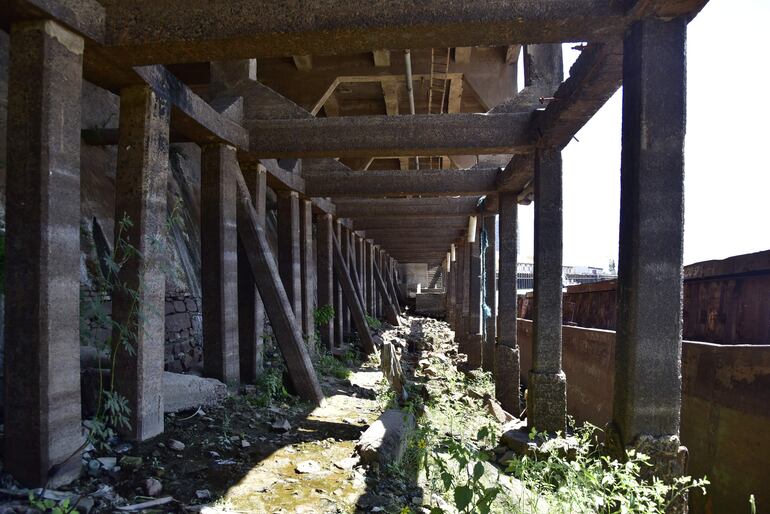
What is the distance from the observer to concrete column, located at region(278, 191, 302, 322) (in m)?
8.74

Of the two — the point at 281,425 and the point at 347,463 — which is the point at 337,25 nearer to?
the point at 347,463

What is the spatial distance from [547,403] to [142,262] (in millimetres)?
4511

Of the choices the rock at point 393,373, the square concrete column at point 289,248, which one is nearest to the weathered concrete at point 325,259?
the square concrete column at point 289,248

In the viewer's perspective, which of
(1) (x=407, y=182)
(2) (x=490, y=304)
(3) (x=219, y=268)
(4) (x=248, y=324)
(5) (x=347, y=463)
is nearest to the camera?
(5) (x=347, y=463)

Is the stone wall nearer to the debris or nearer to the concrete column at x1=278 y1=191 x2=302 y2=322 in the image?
the debris

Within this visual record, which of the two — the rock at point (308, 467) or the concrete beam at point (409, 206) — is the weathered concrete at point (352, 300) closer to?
the concrete beam at point (409, 206)

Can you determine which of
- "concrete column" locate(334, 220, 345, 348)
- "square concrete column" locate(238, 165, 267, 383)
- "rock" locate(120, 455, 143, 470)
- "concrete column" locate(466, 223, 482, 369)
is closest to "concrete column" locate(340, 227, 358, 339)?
"concrete column" locate(334, 220, 345, 348)

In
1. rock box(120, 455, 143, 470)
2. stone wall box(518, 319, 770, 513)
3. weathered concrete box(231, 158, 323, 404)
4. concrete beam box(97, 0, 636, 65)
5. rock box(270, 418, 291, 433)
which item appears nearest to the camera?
concrete beam box(97, 0, 636, 65)

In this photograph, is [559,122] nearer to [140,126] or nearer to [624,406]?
[624,406]

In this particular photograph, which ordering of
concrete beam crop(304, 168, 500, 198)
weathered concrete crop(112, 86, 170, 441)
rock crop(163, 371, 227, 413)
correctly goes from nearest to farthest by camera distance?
weathered concrete crop(112, 86, 170, 441) → rock crop(163, 371, 227, 413) → concrete beam crop(304, 168, 500, 198)

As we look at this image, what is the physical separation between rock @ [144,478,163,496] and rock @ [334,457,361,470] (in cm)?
140

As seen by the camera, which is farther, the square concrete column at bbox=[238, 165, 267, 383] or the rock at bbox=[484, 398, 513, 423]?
the rock at bbox=[484, 398, 513, 423]

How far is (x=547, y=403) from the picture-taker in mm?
6262

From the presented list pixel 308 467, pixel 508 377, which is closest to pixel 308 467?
pixel 308 467
